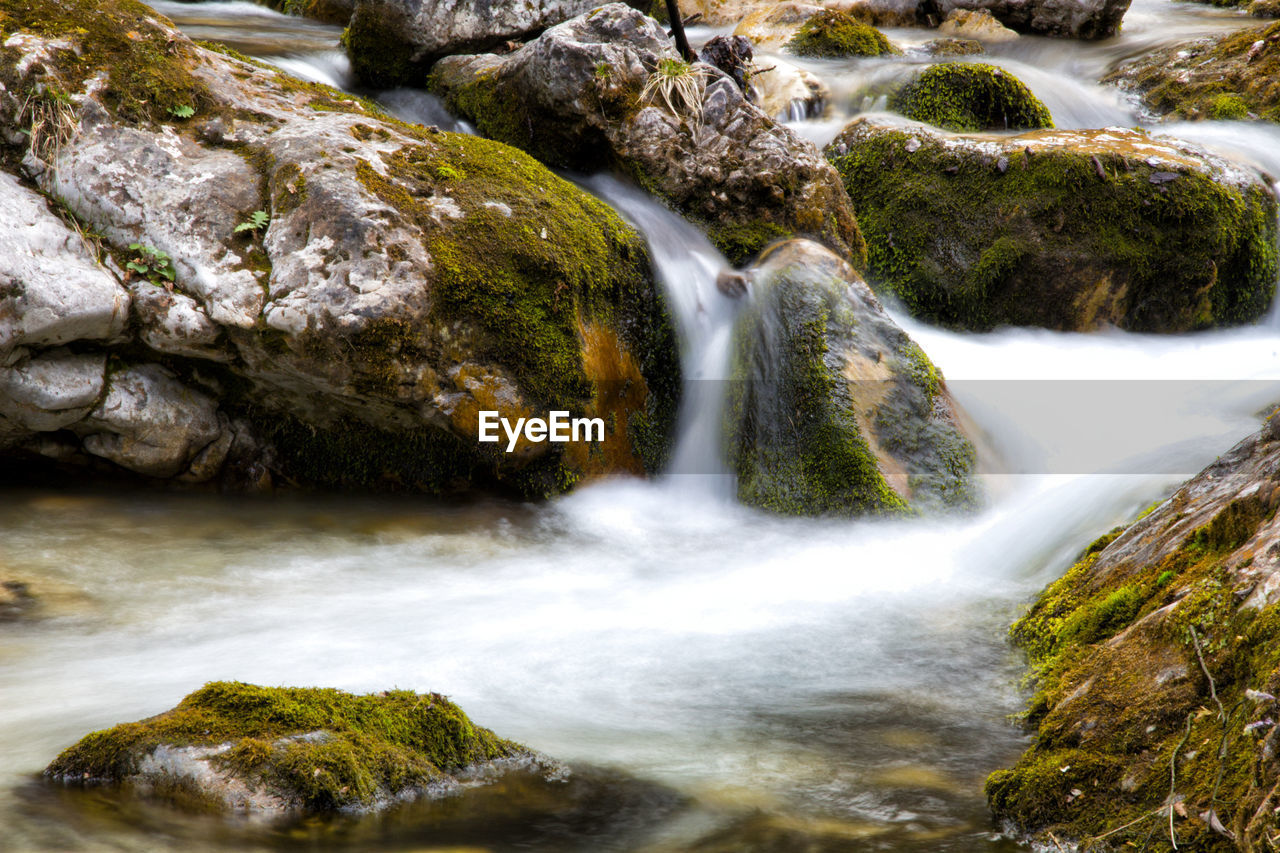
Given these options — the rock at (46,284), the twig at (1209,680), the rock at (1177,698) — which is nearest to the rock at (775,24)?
the rock at (46,284)

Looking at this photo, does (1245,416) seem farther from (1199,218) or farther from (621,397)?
(621,397)

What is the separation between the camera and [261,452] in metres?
6.66

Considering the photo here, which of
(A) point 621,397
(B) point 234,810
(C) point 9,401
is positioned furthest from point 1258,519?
(C) point 9,401

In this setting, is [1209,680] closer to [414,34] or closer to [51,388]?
[51,388]

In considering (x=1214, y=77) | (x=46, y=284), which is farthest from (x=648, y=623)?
(x=1214, y=77)

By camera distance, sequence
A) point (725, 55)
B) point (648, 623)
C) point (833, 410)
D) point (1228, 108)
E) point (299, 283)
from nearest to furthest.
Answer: point (648, 623)
point (299, 283)
point (833, 410)
point (725, 55)
point (1228, 108)

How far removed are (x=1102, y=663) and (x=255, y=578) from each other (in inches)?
168

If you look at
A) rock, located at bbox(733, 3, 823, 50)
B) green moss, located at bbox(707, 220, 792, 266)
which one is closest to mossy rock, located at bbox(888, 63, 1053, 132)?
rock, located at bbox(733, 3, 823, 50)

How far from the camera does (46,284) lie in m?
5.59

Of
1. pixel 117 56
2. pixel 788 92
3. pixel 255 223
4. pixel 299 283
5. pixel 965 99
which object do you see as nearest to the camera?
pixel 299 283

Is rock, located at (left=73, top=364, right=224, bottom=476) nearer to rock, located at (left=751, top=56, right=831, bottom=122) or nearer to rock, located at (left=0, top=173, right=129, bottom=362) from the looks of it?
rock, located at (left=0, top=173, right=129, bottom=362)

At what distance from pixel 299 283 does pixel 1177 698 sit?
5081mm

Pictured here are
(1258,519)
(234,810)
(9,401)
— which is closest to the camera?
(234,810)

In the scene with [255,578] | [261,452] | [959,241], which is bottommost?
[255,578]
